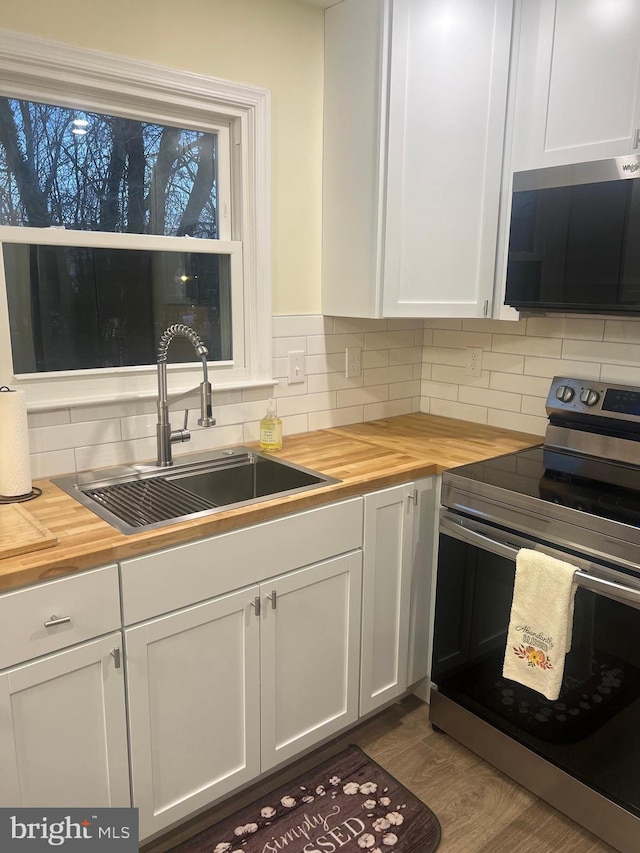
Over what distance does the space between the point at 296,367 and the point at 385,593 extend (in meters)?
0.88

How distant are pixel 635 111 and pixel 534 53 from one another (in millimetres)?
439

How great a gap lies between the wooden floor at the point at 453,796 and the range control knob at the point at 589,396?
122 centimetres

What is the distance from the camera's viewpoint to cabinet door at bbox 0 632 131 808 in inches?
54.6

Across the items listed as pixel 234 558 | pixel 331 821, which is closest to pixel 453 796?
pixel 331 821

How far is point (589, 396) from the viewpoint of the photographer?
2268mm

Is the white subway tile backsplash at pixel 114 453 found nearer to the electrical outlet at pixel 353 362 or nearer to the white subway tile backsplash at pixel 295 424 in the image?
the white subway tile backsplash at pixel 295 424

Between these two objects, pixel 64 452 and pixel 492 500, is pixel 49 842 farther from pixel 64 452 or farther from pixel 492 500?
pixel 492 500

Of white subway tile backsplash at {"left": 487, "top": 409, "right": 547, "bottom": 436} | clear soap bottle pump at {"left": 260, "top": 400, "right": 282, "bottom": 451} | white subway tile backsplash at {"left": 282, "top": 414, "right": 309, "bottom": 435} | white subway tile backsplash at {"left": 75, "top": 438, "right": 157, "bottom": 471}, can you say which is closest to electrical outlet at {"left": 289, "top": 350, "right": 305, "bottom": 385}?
white subway tile backsplash at {"left": 282, "top": 414, "right": 309, "bottom": 435}

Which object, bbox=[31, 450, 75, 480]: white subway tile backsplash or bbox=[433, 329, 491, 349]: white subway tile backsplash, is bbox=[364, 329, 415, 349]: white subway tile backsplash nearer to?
bbox=[433, 329, 491, 349]: white subway tile backsplash

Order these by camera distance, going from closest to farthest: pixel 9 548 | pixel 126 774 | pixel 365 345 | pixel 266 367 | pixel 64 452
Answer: pixel 9 548
pixel 126 774
pixel 64 452
pixel 266 367
pixel 365 345

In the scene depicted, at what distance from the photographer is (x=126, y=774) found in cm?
158

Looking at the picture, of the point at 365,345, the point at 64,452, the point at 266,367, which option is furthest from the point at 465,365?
the point at 64,452

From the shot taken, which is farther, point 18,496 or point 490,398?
point 490,398

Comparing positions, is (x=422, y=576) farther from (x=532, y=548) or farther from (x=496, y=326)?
(x=496, y=326)
